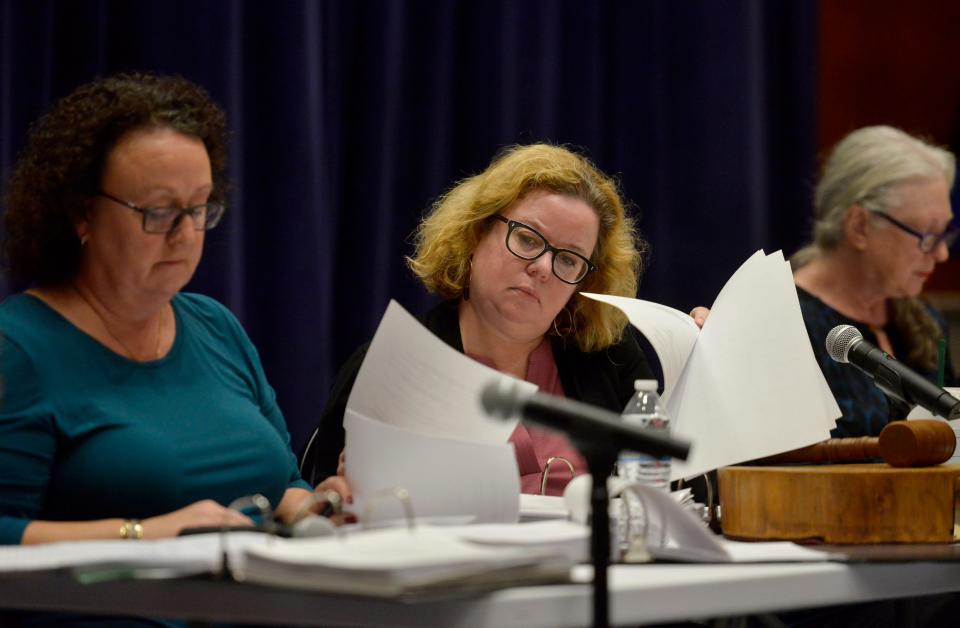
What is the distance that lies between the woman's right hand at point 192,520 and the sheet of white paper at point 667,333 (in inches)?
26.6

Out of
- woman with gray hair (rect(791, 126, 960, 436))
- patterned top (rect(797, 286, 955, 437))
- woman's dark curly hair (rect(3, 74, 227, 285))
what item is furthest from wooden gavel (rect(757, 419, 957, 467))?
woman with gray hair (rect(791, 126, 960, 436))

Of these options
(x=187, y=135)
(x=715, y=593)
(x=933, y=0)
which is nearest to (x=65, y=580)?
(x=715, y=593)

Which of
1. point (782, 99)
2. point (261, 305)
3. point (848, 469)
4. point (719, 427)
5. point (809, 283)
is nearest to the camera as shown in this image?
point (848, 469)

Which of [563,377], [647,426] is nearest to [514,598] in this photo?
[647,426]

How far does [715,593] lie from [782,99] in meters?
3.01

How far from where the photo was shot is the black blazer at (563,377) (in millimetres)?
2146

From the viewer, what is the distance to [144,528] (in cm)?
146

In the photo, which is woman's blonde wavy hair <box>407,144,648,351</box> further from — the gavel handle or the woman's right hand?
the woman's right hand

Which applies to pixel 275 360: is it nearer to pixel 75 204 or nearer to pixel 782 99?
pixel 75 204

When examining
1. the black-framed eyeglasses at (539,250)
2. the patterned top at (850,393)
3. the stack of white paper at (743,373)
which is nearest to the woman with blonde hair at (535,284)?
the black-framed eyeglasses at (539,250)

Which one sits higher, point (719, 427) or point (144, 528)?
point (719, 427)

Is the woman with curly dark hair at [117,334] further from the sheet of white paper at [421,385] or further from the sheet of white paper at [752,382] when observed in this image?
the sheet of white paper at [752,382]

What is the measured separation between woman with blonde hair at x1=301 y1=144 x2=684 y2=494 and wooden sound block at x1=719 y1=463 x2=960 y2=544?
1.98 ft

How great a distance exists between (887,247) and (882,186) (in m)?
0.18
